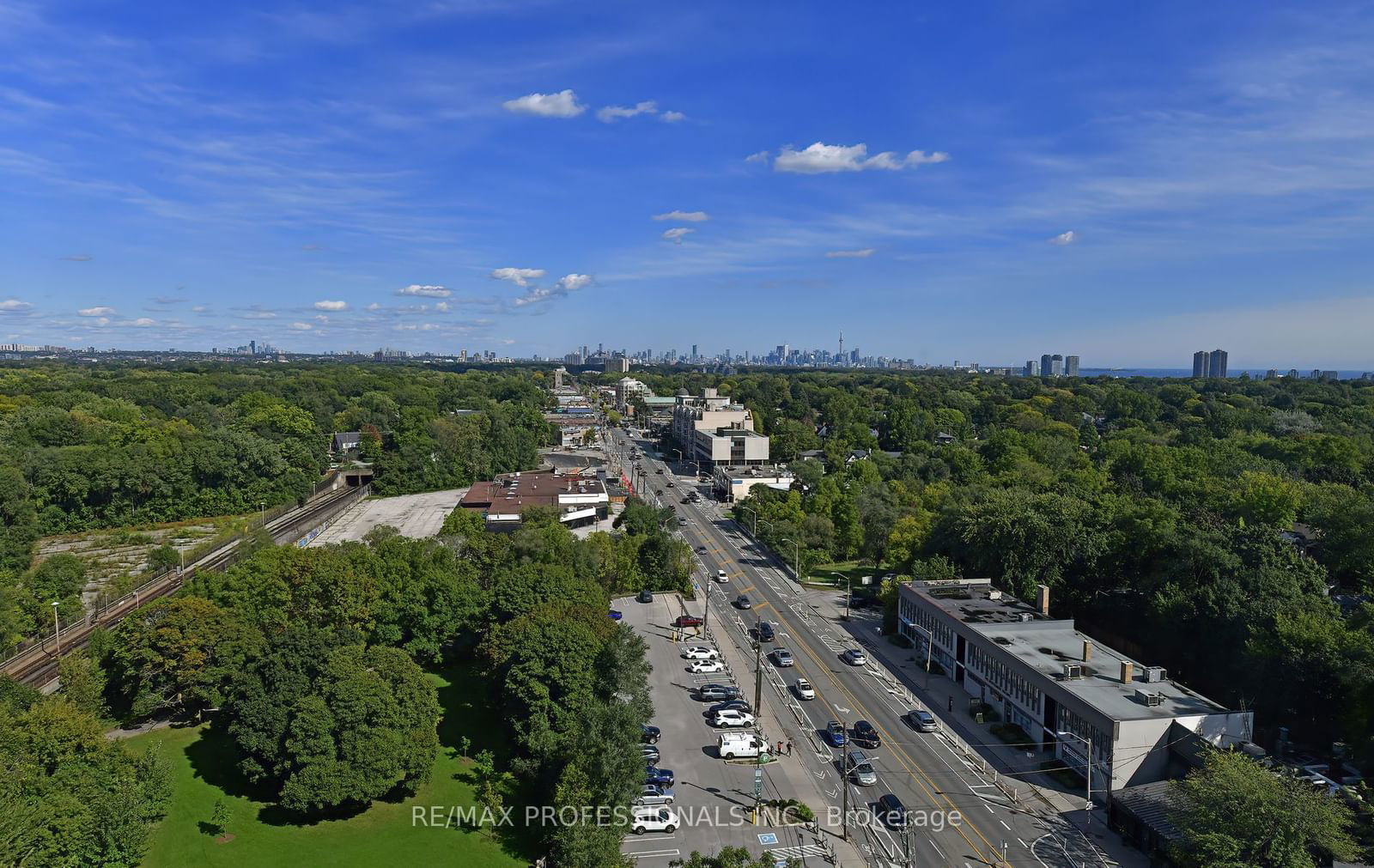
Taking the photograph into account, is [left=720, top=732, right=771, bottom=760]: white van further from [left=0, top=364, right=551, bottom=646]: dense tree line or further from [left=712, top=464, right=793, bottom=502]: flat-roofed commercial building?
[left=712, top=464, right=793, bottom=502]: flat-roofed commercial building

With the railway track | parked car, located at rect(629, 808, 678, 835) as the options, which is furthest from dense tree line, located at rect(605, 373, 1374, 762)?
the railway track

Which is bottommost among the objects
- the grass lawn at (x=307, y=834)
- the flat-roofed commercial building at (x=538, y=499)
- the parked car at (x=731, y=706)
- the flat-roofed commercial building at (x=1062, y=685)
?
the grass lawn at (x=307, y=834)

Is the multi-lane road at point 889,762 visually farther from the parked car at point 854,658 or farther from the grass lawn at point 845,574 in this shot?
the grass lawn at point 845,574

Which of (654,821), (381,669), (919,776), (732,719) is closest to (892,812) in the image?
(919,776)

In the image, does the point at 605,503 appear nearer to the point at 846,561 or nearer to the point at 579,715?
the point at 846,561

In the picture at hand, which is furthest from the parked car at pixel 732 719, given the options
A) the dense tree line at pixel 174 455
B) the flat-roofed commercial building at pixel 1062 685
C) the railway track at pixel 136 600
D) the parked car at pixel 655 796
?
the dense tree line at pixel 174 455

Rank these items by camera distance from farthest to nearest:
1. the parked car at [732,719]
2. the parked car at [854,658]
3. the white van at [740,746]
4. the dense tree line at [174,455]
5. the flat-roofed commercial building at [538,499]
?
the dense tree line at [174,455]
the flat-roofed commercial building at [538,499]
the parked car at [854,658]
the parked car at [732,719]
the white van at [740,746]
